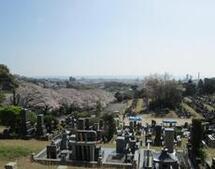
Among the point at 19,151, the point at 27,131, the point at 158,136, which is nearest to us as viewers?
the point at 19,151

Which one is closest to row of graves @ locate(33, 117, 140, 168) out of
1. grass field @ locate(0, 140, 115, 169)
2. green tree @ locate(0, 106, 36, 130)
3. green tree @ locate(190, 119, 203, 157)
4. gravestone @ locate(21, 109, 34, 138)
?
grass field @ locate(0, 140, 115, 169)

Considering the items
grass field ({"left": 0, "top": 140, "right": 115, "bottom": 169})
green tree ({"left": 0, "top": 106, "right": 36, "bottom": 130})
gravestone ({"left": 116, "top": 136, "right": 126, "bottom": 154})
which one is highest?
green tree ({"left": 0, "top": 106, "right": 36, "bottom": 130})

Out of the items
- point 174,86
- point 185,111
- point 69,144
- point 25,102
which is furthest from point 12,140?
point 174,86

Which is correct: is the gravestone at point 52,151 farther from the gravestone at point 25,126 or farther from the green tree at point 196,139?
the green tree at point 196,139

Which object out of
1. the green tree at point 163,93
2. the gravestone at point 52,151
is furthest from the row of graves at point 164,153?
the green tree at point 163,93

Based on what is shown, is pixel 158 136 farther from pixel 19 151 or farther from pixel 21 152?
pixel 19 151

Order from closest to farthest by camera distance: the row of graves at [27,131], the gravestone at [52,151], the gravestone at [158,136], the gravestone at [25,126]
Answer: the gravestone at [52,151]
the gravestone at [158,136]
the row of graves at [27,131]
the gravestone at [25,126]

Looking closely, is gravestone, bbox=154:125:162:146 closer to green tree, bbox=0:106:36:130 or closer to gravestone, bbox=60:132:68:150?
gravestone, bbox=60:132:68:150

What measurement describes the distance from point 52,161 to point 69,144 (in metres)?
3.02

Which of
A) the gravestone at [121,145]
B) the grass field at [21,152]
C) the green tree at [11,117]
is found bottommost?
the grass field at [21,152]

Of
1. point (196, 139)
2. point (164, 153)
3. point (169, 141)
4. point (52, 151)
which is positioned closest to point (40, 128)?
point (52, 151)

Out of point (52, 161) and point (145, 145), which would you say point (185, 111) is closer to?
point (145, 145)

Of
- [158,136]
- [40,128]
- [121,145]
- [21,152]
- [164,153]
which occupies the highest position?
[164,153]

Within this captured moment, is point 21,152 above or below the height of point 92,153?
below
